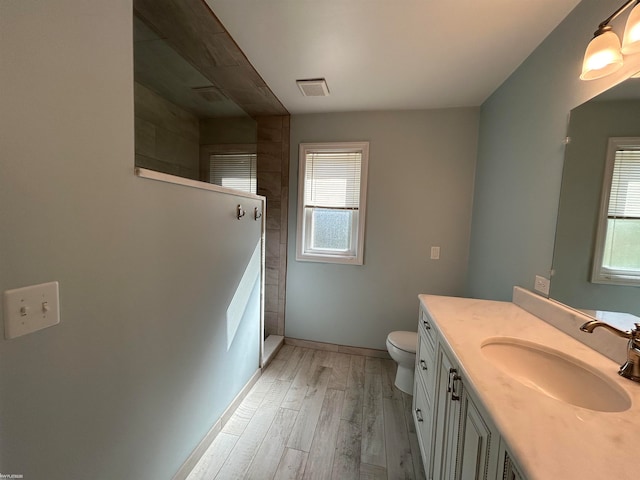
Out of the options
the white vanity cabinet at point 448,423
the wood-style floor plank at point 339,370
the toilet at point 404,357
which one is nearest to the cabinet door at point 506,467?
the white vanity cabinet at point 448,423

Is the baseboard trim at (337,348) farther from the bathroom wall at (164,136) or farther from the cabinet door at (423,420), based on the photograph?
the bathroom wall at (164,136)

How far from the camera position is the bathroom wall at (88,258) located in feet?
2.19

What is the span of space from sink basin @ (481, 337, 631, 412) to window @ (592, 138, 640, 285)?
41 centimetres

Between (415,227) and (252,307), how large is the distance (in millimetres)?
1698

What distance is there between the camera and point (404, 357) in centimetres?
209

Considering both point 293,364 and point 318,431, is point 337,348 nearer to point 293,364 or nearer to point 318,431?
point 293,364

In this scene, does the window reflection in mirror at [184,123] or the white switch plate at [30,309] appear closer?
the white switch plate at [30,309]

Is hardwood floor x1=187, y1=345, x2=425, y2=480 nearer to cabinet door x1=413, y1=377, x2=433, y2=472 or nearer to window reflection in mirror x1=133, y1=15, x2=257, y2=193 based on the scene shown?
cabinet door x1=413, y1=377, x2=433, y2=472

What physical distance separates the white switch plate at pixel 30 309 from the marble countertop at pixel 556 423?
1245 millimetres

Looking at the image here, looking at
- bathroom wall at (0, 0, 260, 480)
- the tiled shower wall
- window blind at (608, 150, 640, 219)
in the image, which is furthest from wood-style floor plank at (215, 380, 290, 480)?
window blind at (608, 150, 640, 219)

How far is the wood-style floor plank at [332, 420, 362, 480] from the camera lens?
1442mm

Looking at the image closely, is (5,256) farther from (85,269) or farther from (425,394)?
(425,394)

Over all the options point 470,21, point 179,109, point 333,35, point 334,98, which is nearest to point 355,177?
point 334,98

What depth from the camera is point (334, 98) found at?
92.1 inches
